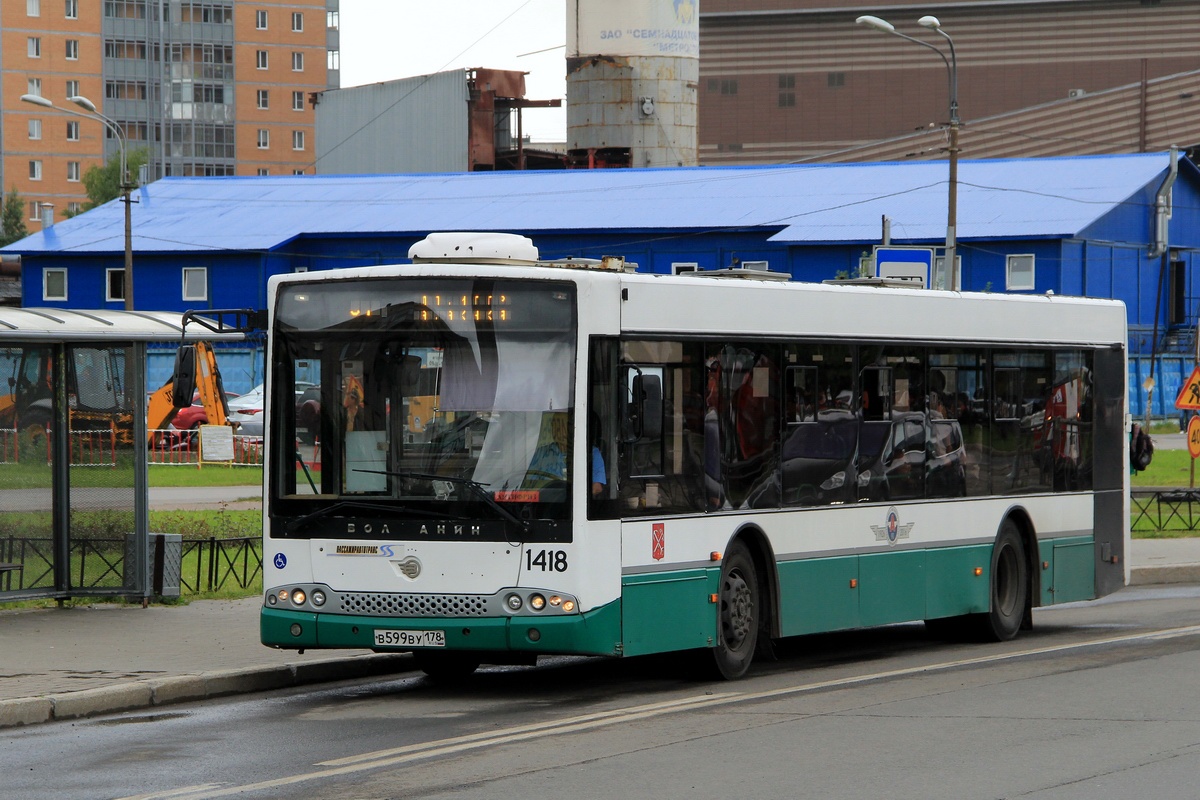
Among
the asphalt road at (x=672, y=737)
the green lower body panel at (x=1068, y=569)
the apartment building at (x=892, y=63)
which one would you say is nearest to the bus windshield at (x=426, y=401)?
the asphalt road at (x=672, y=737)

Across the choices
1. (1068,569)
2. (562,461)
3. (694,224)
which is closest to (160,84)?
(694,224)

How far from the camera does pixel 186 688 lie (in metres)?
11.7

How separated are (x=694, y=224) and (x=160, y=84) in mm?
84176

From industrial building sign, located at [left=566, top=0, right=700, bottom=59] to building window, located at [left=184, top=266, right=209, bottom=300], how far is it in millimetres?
16856

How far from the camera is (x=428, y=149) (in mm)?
79688

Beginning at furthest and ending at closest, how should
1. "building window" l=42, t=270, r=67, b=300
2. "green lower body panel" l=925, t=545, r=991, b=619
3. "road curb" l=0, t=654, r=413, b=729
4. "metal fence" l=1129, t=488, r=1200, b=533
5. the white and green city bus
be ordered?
"building window" l=42, t=270, r=67, b=300, "metal fence" l=1129, t=488, r=1200, b=533, "green lower body panel" l=925, t=545, r=991, b=619, the white and green city bus, "road curb" l=0, t=654, r=413, b=729

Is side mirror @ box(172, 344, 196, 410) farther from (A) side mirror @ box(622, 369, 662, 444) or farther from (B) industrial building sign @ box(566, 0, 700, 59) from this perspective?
(B) industrial building sign @ box(566, 0, 700, 59)

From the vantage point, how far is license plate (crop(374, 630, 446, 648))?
1127cm

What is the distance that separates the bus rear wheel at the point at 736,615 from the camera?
12273mm

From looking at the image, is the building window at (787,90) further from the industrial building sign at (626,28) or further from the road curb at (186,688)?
the road curb at (186,688)

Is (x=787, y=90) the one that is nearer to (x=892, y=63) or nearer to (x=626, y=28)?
(x=892, y=63)

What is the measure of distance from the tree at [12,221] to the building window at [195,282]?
5732 centimetres

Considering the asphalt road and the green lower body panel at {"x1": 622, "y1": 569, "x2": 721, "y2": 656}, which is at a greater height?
the green lower body panel at {"x1": 622, "y1": 569, "x2": 721, "y2": 656}

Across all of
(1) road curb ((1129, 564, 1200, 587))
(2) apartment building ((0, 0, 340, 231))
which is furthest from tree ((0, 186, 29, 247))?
(1) road curb ((1129, 564, 1200, 587))
